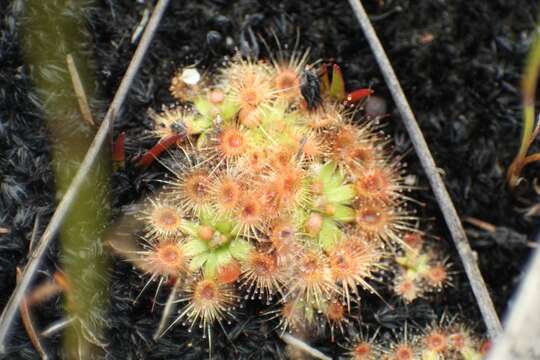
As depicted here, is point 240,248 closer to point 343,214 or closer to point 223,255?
point 223,255

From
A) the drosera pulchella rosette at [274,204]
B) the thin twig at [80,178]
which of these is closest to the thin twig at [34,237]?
the thin twig at [80,178]

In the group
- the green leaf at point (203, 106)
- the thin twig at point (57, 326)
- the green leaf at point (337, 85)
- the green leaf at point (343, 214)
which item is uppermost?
the green leaf at point (337, 85)

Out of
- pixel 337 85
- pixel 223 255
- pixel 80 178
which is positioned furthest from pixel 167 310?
pixel 337 85

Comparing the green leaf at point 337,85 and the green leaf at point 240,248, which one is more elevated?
the green leaf at point 337,85

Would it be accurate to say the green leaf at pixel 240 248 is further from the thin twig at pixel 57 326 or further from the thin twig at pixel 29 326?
the thin twig at pixel 29 326

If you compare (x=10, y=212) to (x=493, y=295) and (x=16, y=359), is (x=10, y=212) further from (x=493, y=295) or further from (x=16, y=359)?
(x=493, y=295)
